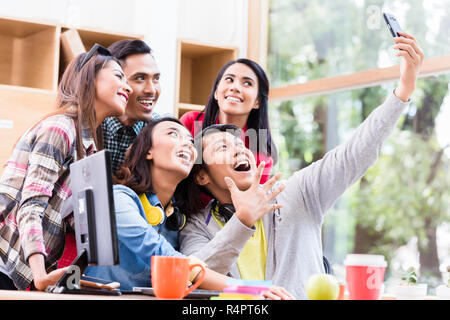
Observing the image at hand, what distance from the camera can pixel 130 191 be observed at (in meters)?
1.80

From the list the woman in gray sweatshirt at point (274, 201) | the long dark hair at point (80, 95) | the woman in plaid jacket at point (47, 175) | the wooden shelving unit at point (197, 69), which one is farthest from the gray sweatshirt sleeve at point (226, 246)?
the wooden shelving unit at point (197, 69)

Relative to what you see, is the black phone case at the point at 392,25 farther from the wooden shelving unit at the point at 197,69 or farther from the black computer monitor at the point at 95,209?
the wooden shelving unit at the point at 197,69

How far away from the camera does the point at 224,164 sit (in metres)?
2.05

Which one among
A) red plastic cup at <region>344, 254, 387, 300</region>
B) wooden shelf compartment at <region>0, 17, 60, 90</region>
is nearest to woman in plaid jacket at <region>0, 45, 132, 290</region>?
red plastic cup at <region>344, 254, 387, 300</region>

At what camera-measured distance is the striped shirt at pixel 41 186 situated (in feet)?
5.80

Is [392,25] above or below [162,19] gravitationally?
below

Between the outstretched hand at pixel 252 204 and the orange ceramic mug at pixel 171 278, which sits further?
the outstretched hand at pixel 252 204

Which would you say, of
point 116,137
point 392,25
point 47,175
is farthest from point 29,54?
point 392,25

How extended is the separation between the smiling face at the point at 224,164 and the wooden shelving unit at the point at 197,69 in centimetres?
182

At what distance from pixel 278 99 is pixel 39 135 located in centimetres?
248

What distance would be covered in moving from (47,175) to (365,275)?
2.92 ft

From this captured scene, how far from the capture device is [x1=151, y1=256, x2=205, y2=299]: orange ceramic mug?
53.7 inches

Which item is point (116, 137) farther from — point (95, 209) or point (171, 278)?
point (171, 278)
